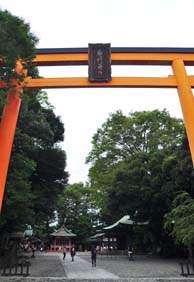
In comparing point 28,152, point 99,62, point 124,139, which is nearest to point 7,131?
point 99,62

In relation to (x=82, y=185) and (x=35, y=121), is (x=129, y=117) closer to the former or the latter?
(x=35, y=121)

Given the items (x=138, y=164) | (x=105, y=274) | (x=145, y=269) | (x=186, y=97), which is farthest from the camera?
(x=138, y=164)

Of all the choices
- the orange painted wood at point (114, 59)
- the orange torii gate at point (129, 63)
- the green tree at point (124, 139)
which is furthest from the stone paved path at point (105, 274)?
the green tree at point (124, 139)

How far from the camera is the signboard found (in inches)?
583

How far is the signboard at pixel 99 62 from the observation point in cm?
1482

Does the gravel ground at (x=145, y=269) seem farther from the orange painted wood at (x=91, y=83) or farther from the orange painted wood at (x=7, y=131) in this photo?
the orange painted wood at (x=91, y=83)

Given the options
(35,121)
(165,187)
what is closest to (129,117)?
(165,187)

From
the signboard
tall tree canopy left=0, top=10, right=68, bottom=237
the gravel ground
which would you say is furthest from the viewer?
the gravel ground

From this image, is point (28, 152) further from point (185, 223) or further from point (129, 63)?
point (185, 223)

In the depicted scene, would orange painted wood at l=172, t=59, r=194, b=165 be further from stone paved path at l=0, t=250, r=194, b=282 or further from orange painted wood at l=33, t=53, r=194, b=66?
stone paved path at l=0, t=250, r=194, b=282

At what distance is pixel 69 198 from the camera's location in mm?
62281

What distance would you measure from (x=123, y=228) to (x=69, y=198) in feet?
80.9

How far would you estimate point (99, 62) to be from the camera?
49.0 feet

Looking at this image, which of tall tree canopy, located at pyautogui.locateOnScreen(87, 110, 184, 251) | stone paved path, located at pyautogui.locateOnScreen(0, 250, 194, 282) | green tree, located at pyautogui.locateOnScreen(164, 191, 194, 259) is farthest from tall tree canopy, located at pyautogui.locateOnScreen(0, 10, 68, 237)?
green tree, located at pyautogui.locateOnScreen(164, 191, 194, 259)
